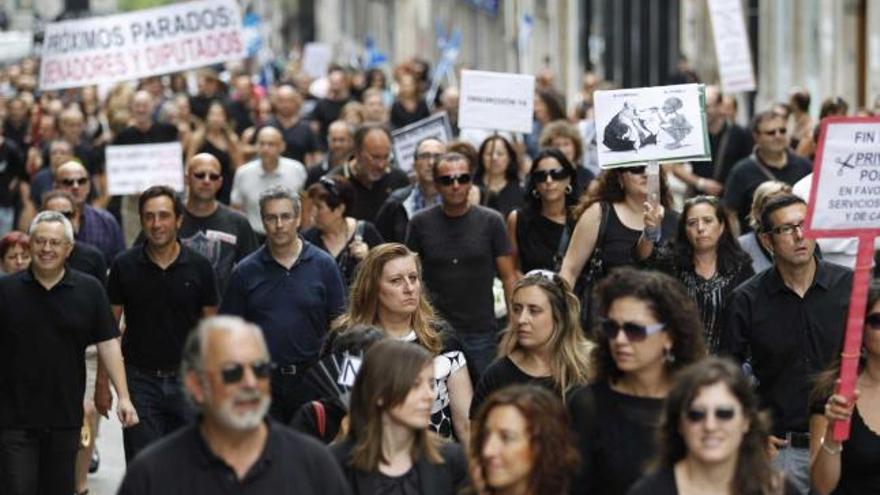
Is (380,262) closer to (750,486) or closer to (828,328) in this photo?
(828,328)

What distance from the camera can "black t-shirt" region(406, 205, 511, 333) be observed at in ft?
43.1

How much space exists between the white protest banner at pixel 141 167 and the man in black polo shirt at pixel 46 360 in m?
8.20

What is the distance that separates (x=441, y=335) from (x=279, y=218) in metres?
2.23

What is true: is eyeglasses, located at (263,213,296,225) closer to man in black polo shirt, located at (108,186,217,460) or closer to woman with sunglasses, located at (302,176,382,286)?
man in black polo shirt, located at (108,186,217,460)

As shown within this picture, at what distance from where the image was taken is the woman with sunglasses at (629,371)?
7641 millimetres

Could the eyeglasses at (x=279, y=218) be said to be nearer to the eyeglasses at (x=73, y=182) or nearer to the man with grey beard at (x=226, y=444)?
the eyeglasses at (x=73, y=182)

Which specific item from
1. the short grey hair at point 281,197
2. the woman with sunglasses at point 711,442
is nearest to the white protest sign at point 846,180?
the woman with sunglasses at point 711,442

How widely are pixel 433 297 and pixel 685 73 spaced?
1536 cm

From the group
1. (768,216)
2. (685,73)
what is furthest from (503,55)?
(768,216)

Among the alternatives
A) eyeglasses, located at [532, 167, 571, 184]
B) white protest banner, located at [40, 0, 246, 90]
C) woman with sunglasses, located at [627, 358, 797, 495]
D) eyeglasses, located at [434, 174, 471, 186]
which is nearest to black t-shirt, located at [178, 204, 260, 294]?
eyeglasses, located at [434, 174, 471, 186]

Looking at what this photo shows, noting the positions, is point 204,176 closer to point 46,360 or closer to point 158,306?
point 158,306

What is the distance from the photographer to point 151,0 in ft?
364

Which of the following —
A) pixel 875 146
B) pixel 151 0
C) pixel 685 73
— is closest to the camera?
pixel 875 146

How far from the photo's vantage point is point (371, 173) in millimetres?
16125
